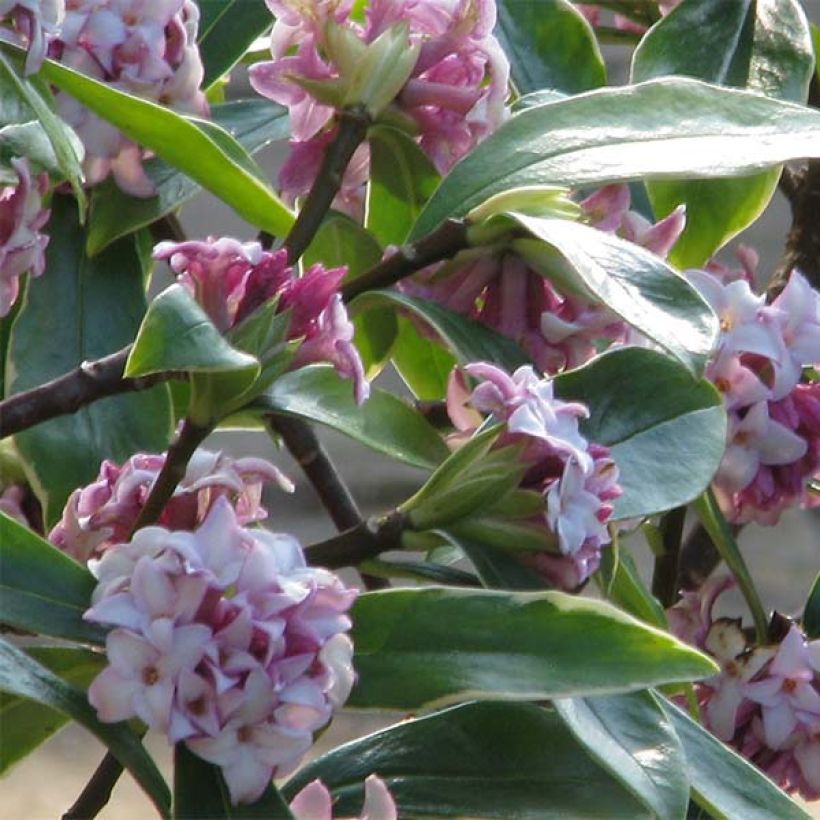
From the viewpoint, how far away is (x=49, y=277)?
62cm

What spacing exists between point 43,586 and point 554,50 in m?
0.38

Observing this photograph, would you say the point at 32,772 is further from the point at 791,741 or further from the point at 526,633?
the point at 526,633

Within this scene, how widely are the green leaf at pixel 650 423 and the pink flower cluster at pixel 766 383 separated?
0.24 feet

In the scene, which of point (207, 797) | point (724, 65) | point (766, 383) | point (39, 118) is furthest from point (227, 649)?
point (724, 65)

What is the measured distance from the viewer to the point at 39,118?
463 mm

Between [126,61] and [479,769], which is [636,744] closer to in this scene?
[479,769]

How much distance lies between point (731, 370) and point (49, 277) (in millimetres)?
257

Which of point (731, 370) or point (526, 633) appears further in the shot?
point (731, 370)

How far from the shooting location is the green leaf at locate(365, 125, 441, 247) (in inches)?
23.7

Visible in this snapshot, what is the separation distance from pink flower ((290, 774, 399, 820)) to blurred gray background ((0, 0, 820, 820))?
5.09 feet

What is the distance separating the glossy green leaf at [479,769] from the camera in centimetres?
50

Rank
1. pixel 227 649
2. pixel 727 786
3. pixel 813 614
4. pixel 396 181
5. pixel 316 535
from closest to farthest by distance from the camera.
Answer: pixel 227 649 → pixel 727 786 → pixel 396 181 → pixel 813 614 → pixel 316 535

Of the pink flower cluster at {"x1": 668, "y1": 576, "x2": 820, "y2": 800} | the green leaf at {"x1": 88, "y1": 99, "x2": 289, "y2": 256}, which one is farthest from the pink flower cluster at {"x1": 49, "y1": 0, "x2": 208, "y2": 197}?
the pink flower cluster at {"x1": 668, "y1": 576, "x2": 820, "y2": 800}

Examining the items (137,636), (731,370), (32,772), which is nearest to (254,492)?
(137,636)
